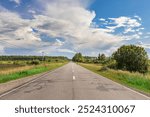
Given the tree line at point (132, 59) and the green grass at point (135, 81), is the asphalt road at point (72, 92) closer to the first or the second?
the green grass at point (135, 81)

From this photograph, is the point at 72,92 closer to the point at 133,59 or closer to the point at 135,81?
the point at 135,81

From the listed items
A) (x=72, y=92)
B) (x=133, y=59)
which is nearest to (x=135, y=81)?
(x=72, y=92)

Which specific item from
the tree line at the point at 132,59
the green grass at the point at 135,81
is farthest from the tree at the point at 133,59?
the green grass at the point at 135,81

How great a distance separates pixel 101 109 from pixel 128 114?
1.02 m

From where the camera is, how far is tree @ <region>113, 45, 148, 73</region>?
145 feet

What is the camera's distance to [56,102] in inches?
334

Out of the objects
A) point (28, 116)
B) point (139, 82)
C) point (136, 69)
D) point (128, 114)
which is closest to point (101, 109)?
point (128, 114)

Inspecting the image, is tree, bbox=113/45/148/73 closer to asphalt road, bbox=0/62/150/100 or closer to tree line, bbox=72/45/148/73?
tree line, bbox=72/45/148/73

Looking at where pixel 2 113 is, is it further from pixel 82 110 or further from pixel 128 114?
pixel 128 114

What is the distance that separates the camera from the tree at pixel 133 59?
145 ft

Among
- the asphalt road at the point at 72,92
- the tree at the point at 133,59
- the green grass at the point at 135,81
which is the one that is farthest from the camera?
the tree at the point at 133,59

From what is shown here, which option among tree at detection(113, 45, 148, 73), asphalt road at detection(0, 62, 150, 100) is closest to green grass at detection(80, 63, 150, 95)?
asphalt road at detection(0, 62, 150, 100)

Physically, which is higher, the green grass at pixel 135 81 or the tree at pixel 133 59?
the tree at pixel 133 59

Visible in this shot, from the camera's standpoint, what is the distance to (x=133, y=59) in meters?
44.8
